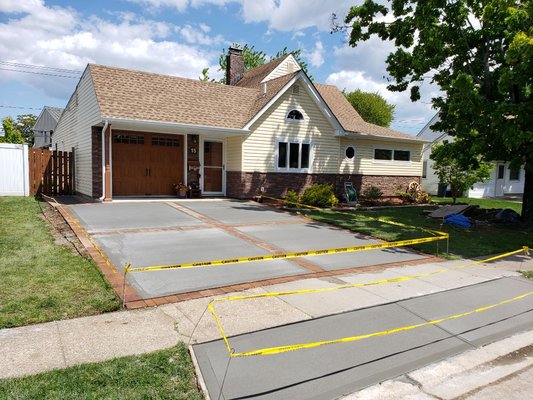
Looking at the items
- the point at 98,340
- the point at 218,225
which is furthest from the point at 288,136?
the point at 98,340

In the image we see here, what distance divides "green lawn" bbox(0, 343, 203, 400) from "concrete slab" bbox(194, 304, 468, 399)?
0.24m

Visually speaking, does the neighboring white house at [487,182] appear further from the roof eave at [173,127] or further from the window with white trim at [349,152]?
the roof eave at [173,127]

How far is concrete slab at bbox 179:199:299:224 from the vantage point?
12.4m

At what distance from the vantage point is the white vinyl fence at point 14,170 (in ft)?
53.8

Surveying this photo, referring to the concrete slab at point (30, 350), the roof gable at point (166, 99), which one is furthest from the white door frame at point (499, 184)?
the concrete slab at point (30, 350)

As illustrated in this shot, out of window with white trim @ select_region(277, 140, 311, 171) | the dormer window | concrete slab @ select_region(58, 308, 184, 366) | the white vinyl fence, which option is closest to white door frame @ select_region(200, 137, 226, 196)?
window with white trim @ select_region(277, 140, 311, 171)

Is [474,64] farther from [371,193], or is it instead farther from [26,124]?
[26,124]

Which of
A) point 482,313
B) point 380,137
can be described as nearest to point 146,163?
point 380,137

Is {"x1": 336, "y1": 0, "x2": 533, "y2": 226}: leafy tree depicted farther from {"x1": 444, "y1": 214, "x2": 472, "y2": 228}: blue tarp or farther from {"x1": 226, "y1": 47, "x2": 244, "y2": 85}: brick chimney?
{"x1": 226, "y1": 47, "x2": 244, "y2": 85}: brick chimney

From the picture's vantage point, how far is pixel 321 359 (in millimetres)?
4066

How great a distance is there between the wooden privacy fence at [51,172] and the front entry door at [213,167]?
20.6 ft

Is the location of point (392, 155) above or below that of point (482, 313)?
above

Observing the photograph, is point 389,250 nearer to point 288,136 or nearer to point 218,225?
point 218,225

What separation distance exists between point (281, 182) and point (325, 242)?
8779 mm
